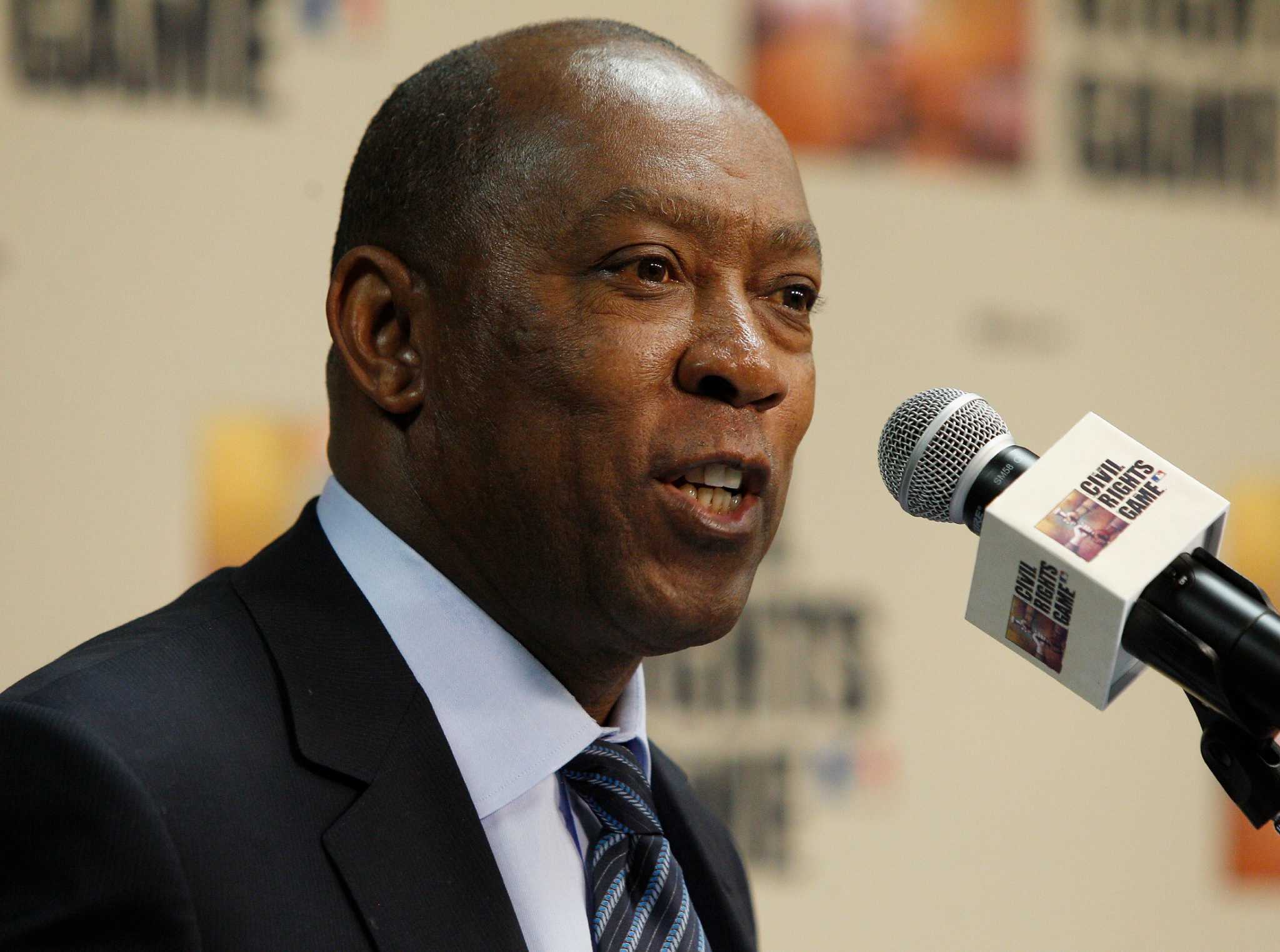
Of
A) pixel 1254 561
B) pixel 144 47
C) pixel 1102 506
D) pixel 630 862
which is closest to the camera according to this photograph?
pixel 1102 506

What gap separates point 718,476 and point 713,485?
1cm

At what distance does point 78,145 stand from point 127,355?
457 mm

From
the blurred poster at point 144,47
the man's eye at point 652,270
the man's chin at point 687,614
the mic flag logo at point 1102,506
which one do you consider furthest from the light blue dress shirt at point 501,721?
the blurred poster at point 144,47

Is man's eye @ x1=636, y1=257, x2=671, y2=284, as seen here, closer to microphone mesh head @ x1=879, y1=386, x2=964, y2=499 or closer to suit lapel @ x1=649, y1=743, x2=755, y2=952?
microphone mesh head @ x1=879, y1=386, x2=964, y2=499

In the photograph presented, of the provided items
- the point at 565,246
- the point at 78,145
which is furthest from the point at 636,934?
the point at 78,145

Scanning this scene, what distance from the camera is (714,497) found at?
5.13 feet

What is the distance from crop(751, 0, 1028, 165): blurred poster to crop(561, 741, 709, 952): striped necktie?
2.42 metres

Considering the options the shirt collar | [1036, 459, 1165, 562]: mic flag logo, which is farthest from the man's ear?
[1036, 459, 1165, 562]: mic flag logo

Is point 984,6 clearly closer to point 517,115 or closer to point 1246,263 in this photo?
point 1246,263

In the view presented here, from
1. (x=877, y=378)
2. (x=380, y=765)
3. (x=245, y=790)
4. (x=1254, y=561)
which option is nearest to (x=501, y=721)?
(x=380, y=765)

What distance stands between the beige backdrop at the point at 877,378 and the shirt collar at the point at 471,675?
160cm

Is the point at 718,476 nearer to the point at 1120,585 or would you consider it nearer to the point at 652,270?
the point at 652,270

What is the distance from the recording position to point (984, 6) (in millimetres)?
3982

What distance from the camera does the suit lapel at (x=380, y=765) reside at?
53.7 inches
